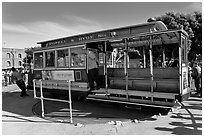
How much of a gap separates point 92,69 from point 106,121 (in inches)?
93.8

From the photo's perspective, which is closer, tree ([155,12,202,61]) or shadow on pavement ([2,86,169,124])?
shadow on pavement ([2,86,169,124])

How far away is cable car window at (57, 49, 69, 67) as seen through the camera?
25.4 feet

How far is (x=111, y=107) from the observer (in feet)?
25.0

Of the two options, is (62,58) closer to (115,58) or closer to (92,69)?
(92,69)

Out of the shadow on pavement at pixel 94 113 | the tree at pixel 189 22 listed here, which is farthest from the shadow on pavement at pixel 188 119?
the tree at pixel 189 22

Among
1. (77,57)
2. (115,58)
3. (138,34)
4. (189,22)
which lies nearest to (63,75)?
(77,57)

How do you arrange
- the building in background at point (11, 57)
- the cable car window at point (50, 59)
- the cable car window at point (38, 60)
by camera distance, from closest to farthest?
the cable car window at point (50, 59), the cable car window at point (38, 60), the building in background at point (11, 57)

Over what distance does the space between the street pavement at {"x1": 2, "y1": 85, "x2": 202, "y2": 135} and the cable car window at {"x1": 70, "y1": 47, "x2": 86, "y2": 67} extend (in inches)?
72.7

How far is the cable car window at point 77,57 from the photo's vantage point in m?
7.31

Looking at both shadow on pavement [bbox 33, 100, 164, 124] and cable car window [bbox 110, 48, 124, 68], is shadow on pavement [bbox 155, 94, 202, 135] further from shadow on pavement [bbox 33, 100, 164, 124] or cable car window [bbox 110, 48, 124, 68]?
cable car window [bbox 110, 48, 124, 68]

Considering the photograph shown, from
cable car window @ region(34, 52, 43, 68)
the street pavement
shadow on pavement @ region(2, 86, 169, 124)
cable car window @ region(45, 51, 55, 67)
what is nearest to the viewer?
the street pavement

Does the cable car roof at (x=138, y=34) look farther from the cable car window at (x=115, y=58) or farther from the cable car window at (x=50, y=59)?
the cable car window at (x=115, y=58)

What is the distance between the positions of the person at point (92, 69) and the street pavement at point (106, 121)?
3.46 feet

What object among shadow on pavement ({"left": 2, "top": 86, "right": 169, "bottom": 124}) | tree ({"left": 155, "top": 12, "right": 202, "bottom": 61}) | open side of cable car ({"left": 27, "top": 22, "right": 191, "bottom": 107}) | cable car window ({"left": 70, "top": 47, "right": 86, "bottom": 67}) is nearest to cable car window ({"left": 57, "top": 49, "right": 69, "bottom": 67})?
open side of cable car ({"left": 27, "top": 22, "right": 191, "bottom": 107})
